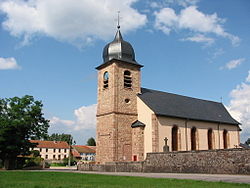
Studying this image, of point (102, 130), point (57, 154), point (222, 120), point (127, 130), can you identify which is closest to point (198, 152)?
point (127, 130)

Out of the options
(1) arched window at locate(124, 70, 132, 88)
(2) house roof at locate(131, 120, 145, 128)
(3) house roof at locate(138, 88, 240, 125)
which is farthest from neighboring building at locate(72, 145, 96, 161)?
(2) house roof at locate(131, 120, 145, 128)

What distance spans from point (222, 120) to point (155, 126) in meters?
14.5

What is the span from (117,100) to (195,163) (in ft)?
46.5

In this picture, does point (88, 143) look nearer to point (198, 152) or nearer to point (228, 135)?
point (228, 135)

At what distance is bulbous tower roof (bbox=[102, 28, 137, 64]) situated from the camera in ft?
114

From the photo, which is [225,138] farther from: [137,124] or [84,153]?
[84,153]

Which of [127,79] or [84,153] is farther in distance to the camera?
[84,153]

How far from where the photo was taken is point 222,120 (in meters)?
41.1

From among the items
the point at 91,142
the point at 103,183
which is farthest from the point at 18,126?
the point at 91,142

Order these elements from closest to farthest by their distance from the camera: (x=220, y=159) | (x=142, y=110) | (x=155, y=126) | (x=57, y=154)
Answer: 1. (x=220, y=159)
2. (x=155, y=126)
3. (x=142, y=110)
4. (x=57, y=154)

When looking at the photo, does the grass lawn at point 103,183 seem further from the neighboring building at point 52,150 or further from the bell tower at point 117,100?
the neighboring building at point 52,150

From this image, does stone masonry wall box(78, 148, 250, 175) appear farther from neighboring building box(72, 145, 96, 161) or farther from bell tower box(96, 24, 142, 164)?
neighboring building box(72, 145, 96, 161)

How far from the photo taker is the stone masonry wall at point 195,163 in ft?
61.5

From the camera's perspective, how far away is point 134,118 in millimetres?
33875
